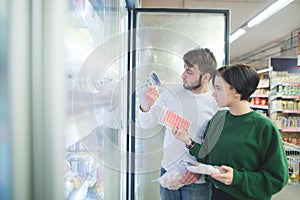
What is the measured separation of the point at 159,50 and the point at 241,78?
583 mm

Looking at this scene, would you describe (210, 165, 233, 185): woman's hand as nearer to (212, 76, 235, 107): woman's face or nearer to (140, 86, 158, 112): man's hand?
(212, 76, 235, 107): woman's face

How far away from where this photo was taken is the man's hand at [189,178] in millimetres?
1521

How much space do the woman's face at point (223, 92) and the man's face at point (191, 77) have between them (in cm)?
10

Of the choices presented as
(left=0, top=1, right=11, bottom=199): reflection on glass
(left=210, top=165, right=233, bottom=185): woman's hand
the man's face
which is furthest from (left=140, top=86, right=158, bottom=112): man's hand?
(left=0, top=1, right=11, bottom=199): reflection on glass

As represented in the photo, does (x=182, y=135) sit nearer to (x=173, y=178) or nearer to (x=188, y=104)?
(x=188, y=104)

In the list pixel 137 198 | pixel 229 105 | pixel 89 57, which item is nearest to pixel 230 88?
pixel 229 105

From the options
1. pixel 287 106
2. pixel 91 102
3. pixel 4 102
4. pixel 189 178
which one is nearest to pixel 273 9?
pixel 287 106

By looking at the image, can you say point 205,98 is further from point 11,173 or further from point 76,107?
point 11,173

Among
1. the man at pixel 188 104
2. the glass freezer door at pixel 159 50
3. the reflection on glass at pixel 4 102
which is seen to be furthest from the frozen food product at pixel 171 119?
the reflection on glass at pixel 4 102

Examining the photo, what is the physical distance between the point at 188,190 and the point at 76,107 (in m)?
1.12

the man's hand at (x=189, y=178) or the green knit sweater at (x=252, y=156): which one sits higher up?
the green knit sweater at (x=252, y=156)

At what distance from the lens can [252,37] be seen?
8.92m

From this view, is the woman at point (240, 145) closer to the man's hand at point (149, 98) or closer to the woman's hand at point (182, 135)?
the woman's hand at point (182, 135)

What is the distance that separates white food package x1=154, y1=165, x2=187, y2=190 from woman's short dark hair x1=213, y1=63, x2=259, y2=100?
0.57 m
